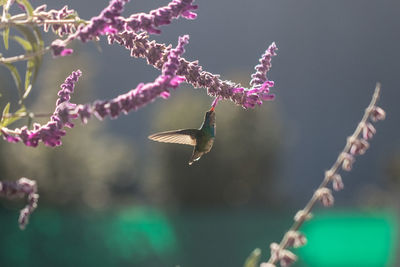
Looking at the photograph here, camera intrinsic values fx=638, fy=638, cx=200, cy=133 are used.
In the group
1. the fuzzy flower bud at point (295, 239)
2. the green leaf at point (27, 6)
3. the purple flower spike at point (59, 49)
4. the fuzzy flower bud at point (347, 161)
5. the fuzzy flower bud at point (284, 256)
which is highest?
the green leaf at point (27, 6)

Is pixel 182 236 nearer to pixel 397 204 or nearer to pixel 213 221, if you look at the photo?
pixel 213 221

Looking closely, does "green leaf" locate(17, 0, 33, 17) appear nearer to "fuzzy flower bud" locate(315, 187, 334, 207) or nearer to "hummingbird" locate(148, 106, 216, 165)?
"hummingbird" locate(148, 106, 216, 165)

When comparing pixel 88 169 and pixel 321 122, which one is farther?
pixel 321 122

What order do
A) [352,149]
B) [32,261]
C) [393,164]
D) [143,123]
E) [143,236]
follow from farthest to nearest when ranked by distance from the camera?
1. [143,123]
2. [393,164]
3. [143,236]
4. [32,261]
5. [352,149]

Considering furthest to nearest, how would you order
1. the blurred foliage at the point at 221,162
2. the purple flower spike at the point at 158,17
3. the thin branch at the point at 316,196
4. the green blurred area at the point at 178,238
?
1. the blurred foliage at the point at 221,162
2. the green blurred area at the point at 178,238
3. the thin branch at the point at 316,196
4. the purple flower spike at the point at 158,17

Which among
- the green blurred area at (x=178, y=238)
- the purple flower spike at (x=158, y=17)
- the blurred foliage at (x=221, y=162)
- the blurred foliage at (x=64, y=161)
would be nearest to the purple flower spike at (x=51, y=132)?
the purple flower spike at (x=158, y=17)

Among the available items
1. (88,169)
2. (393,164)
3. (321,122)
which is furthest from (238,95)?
(321,122)

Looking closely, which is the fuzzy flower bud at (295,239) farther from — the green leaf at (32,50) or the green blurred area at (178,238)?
the green blurred area at (178,238)
